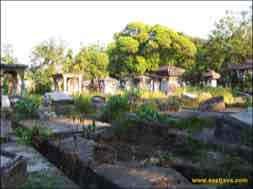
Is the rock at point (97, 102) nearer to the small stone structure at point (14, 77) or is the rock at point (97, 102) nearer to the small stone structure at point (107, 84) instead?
the small stone structure at point (14, 77)

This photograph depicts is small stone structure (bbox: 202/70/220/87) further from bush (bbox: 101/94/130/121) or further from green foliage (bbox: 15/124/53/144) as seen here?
green foliage (bbox: 15/124/53/144)

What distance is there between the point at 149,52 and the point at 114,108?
30222 millimetres

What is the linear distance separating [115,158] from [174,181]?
1164 mm

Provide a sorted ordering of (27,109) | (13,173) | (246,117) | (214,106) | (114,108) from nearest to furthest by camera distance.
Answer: (13,173), (246,117), (27,109), (114,108), (214,106)

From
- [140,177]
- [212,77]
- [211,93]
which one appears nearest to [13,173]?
[140,177]

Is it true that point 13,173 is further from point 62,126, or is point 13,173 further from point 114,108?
point 114,108

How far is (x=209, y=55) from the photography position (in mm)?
33625

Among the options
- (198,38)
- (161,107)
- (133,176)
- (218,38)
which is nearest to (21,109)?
(161,107)

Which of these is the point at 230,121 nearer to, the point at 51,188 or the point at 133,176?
the point at 133,176

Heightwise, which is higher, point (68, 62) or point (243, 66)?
point (68, 62)

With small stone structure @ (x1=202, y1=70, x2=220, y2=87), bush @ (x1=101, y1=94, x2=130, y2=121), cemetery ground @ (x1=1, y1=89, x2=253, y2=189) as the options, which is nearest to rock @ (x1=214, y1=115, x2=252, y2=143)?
cemetery ground @ (x1=1, y1=89, x2=253, y2=189)

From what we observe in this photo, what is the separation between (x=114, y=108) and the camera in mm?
9953

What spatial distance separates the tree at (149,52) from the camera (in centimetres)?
3795

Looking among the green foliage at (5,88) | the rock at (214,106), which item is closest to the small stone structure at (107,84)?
the green foliage at (5,88)
